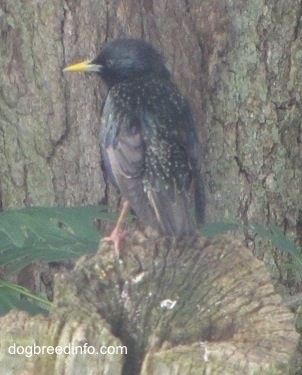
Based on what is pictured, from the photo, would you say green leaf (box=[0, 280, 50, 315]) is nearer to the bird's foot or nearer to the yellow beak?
the bird's foot

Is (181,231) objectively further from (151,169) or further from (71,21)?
(71,21)

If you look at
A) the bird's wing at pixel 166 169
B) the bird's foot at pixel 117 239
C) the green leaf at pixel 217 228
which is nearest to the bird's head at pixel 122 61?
the bird's wing at pixel 166 169

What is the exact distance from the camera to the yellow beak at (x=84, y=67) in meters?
6.00

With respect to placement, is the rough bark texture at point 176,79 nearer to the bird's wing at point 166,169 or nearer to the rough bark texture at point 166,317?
the bird's wing at point 166,169

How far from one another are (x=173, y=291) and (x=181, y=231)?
39.4 inches

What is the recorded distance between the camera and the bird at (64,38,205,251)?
18.8ft

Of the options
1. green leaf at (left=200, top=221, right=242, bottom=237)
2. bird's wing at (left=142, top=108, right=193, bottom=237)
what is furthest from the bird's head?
green leaf at (left=200, top=221, right=242, bottom=237)

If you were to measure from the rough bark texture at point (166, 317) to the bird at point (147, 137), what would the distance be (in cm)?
113

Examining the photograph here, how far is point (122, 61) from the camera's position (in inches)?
245

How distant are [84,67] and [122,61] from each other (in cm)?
28

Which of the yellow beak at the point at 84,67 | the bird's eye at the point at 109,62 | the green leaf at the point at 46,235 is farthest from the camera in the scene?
the bird's eye at the point at 109,62

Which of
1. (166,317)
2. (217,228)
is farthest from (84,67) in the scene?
(166,317)

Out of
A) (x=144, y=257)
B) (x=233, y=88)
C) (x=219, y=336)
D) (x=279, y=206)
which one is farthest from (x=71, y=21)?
(x=219, y=336)

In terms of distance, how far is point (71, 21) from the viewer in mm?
6234
